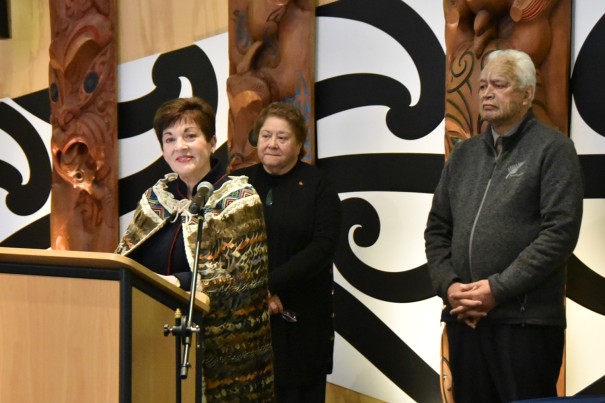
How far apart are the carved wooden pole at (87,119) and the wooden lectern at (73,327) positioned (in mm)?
2749

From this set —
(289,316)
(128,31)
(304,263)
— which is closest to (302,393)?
(289,316)

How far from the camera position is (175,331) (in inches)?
88.6

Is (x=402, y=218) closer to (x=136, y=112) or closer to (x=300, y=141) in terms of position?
(x=300, y=141)

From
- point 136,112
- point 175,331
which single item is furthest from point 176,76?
point 175,331

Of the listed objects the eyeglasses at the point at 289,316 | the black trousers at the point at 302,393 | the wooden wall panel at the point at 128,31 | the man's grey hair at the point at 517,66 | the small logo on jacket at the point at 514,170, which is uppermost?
the wooden wall panel at the point at 128,31

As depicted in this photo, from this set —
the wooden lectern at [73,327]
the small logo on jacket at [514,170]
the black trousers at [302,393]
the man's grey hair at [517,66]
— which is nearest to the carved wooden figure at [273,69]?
the black trousers at [302,393]

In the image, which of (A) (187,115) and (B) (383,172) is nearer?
(A) (187,115)

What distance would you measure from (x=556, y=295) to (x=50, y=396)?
157cm

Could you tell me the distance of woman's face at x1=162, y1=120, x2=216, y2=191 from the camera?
2809 millimetres

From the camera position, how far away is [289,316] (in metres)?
3.54

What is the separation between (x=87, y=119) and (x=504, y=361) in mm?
2740

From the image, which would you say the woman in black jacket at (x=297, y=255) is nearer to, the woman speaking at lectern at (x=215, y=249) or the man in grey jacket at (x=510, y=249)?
the man in grey jacket at (x=510, y=249)

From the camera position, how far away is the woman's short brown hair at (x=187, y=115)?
284 cm

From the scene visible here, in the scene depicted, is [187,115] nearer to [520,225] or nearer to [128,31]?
[520,225]
